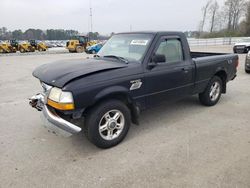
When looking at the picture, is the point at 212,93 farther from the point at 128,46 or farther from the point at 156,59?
the point at 128,46

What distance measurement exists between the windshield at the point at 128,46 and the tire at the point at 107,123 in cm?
95

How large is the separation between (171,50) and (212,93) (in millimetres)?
1893

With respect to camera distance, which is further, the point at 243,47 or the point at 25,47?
the point at 25,47

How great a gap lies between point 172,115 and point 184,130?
0.76 m

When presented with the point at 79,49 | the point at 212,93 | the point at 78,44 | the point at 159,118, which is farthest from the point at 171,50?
the point at 78,44

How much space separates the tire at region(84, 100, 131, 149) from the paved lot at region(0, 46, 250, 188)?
165 millimetres

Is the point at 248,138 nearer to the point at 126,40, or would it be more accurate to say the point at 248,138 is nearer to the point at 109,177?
the point at 109,177

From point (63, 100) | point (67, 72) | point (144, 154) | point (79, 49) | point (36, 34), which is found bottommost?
point (144, 154)

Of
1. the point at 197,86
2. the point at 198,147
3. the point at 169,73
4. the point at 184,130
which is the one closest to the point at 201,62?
the point at 197,86

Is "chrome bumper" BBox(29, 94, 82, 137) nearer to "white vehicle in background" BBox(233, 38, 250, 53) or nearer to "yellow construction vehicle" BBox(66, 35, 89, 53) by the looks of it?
"white vehicle in background" BBox(233, 38, 250, 53)

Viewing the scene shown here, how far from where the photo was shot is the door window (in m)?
3.96

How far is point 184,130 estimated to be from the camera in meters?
4.03

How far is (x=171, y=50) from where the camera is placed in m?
4.17

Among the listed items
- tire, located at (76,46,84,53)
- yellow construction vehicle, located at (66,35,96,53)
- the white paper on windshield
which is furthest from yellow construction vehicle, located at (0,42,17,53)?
the white paper on windshield
